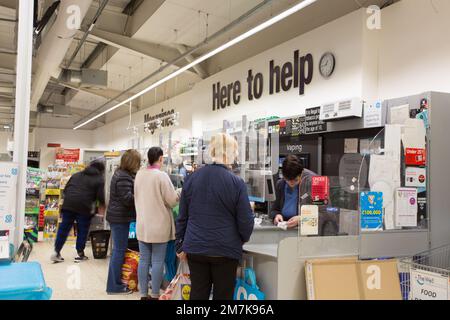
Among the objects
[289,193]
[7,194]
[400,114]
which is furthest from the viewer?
[289,193]

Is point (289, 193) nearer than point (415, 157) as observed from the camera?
No

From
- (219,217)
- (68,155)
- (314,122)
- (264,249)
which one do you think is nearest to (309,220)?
(264,249)

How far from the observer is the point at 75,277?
5.60 metres

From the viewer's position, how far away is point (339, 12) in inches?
252

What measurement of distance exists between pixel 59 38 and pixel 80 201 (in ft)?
9.34

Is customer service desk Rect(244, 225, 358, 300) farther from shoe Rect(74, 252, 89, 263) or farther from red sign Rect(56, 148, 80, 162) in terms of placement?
red sign Rect(56, 148, 80, 162)

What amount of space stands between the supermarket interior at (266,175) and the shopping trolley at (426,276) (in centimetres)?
1

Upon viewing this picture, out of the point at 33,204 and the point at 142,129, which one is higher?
the point at 142,129

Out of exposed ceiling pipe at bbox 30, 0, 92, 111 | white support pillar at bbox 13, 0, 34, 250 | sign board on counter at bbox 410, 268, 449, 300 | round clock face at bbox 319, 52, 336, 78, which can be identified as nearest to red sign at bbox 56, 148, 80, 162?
exposed ceiling pipe at bbox 30, 0, 92, 111

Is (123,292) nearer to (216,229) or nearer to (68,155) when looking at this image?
(216,229)

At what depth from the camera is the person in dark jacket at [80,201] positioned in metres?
6.42

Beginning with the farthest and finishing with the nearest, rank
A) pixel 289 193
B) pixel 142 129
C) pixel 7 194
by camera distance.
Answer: pixel 142 129 < pixel 289 193 < pixel 7 194
